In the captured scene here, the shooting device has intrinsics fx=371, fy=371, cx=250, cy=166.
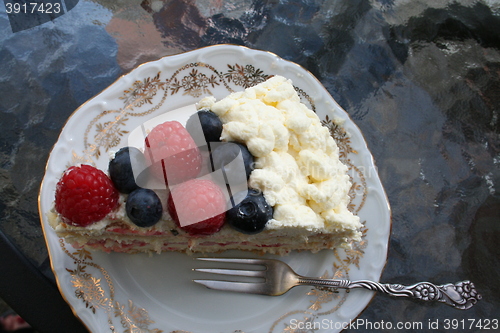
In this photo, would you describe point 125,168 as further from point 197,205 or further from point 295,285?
point 295,285

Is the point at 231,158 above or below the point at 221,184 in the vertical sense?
above

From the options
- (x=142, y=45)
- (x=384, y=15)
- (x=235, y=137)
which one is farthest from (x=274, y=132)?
(x=384, y=15)

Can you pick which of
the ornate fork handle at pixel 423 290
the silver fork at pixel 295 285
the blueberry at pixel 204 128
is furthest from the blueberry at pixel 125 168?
the ornate fork handle at pixel 423 290

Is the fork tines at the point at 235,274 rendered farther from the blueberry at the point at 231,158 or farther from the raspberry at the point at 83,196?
the raspberry at the point at 83,196

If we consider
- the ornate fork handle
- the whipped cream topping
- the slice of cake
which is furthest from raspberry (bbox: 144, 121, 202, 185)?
the ornate fork handle
